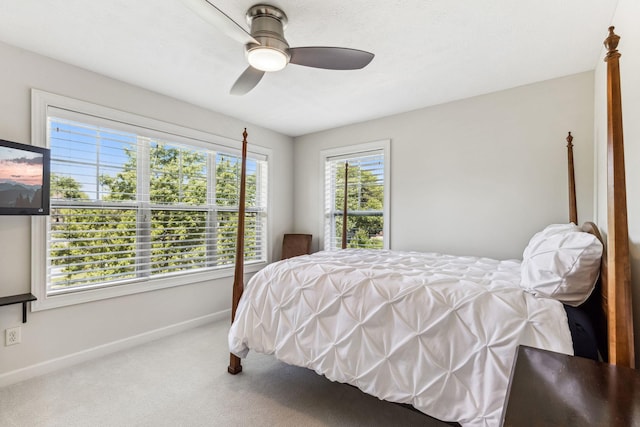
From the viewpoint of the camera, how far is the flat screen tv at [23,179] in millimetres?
2123

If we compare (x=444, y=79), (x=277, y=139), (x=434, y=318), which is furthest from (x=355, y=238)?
(x=434, y=318)

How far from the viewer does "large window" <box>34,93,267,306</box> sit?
8.28 feet

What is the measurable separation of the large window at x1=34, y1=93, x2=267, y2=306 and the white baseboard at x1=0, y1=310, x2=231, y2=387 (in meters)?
0.47

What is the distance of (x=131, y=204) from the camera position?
9.64 ft

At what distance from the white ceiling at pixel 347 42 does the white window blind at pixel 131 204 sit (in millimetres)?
579

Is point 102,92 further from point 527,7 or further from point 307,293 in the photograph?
point 527,7

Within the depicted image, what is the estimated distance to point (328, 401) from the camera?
6.66 ft

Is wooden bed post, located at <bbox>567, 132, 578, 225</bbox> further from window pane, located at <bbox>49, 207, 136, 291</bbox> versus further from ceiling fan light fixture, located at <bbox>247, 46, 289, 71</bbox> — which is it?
window pane, located at <bbox>49, 207, 136, 291</bbox>

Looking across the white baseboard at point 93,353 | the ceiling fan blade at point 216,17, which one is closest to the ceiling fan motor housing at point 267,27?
the ceiling fan blade at point 216,17

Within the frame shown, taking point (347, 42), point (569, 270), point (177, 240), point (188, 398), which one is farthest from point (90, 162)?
point (569, 270)

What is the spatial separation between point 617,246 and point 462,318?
0.72 meters

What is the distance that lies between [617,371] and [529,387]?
31 centimetres

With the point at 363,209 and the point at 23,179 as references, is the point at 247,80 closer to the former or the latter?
the point at 23,179

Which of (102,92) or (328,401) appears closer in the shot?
(328,401)
